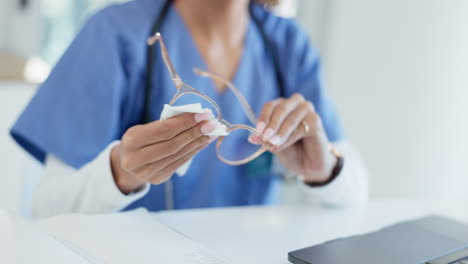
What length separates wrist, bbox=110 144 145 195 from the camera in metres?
0.64

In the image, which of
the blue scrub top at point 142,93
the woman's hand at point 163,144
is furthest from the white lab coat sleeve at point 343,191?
the woman's hand at point 163,144

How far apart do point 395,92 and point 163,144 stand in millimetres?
951

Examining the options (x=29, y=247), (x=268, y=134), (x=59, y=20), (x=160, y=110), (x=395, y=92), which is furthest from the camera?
(x=59, y=20)

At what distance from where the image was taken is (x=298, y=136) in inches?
28.3

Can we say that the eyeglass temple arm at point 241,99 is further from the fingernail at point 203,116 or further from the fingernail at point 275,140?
the fingernail at point 203,116

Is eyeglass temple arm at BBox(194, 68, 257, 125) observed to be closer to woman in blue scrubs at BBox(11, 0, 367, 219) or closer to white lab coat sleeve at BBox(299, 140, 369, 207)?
woman in blue scrubs at BBox(11, 0, 367, 219)

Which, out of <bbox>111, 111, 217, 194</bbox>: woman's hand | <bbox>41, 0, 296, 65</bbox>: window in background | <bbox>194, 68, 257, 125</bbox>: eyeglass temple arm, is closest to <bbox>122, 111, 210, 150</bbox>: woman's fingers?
<bbox>111, 111, 217, 194</bbox>: woman's hand

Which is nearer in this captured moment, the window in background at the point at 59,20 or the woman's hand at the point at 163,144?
the woman's hand at the point at 163,144

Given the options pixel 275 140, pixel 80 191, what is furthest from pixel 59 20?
pixel 275 140

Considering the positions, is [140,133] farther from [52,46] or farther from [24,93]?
[52,46]

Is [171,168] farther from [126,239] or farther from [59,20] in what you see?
[59,20]

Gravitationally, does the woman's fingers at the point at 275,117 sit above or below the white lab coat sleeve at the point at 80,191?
above

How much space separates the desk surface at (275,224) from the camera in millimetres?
602

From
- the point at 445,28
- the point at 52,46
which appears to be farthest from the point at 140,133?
the point at 52,46
